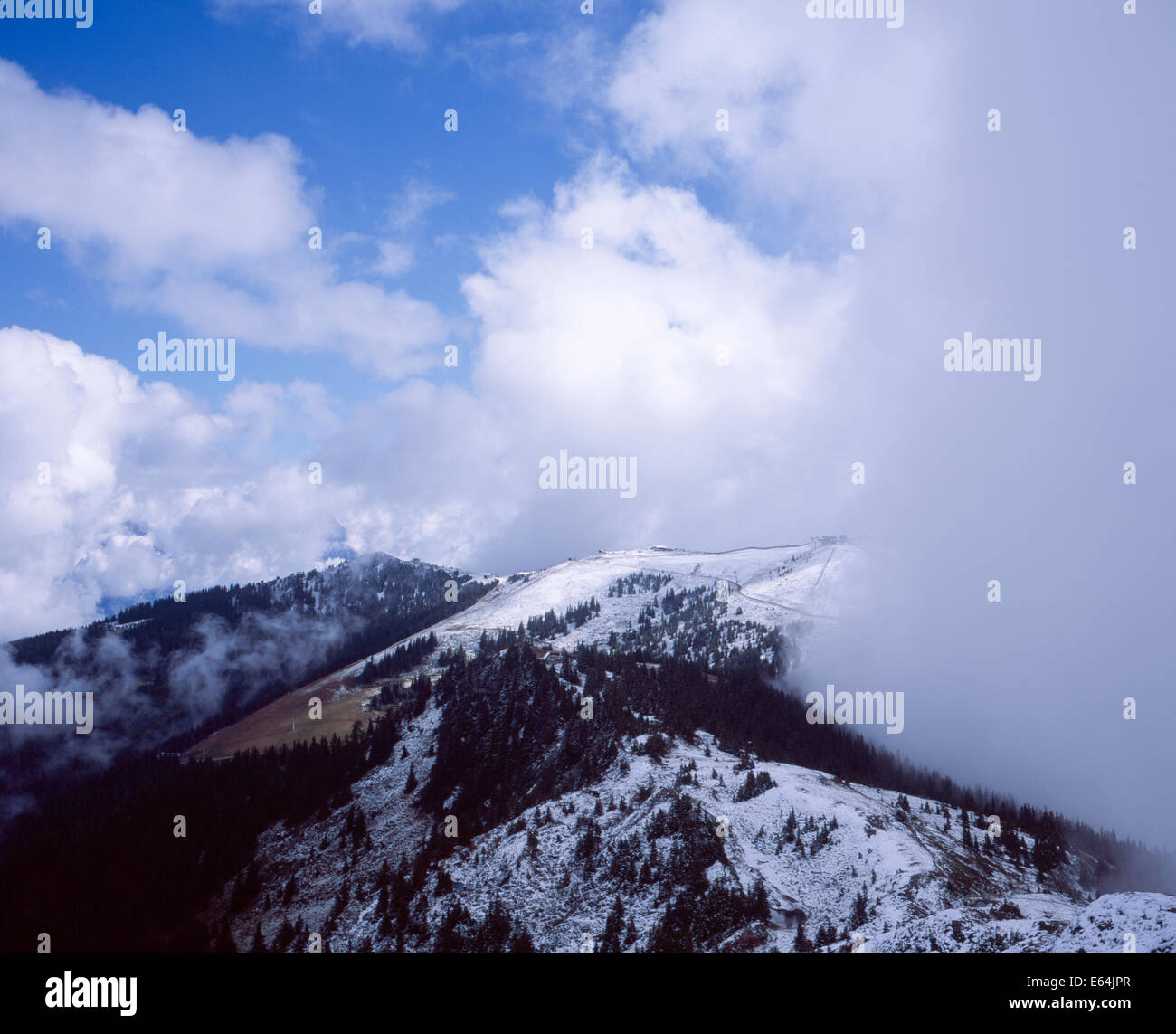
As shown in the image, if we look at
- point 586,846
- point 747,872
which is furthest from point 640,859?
point 747,872

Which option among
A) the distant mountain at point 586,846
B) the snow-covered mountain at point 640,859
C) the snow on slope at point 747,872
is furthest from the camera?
the distant mountain at point 586,846

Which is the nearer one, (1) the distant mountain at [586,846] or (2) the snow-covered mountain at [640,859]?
(2) the snow-covered mountain at [640,859]

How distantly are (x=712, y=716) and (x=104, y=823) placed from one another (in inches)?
5540

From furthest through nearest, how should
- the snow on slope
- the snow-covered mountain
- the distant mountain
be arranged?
the distant mountain, the snow-covered mountain, the snow on slope

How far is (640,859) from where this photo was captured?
77.7 m

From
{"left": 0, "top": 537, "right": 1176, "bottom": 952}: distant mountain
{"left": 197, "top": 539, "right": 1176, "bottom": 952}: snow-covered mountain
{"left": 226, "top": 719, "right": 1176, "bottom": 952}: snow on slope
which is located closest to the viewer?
{"left": 226, "top": 719, "right": 1176, "bottom": 952}: snow on slope

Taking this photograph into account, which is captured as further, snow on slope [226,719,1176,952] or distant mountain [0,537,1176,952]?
distant mountain [0,537,1176,952]

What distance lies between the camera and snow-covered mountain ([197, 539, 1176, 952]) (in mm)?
63219

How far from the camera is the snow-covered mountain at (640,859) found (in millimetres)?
63219

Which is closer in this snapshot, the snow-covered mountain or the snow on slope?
the snow on slope

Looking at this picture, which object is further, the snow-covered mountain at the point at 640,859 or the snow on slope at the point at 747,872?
the snow-covered mountain at the point at 640,859

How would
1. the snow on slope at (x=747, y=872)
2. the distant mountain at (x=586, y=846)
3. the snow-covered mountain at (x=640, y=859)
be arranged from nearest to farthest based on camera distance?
the snow on slope at (x=747, y=872)
the snow-covered mountain at (x=640, y=859)
the distant mountain at (x=586, y=846)
